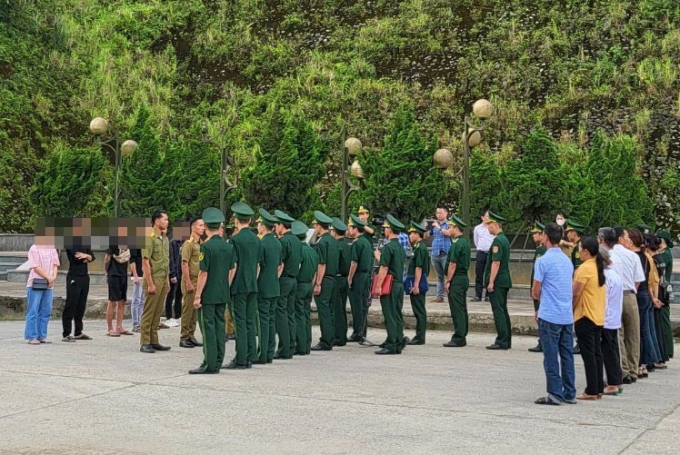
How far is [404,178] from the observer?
3139 cm

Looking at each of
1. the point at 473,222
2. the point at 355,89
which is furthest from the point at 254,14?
the point at 473,222

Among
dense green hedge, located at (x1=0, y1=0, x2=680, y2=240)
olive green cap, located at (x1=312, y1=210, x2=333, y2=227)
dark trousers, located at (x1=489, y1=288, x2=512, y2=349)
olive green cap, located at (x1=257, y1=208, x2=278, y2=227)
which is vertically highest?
dense green hedge, located at (x1=0, y1=0, x2=680, y2=240)

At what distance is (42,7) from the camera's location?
53.6m

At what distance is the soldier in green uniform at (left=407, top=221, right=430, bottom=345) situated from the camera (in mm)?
15789

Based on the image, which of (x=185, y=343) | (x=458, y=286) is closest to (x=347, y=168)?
(x=458, y=286)

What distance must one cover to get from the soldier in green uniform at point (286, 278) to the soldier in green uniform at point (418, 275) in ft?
6.87

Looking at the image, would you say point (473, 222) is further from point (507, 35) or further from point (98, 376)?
point (98, 376)

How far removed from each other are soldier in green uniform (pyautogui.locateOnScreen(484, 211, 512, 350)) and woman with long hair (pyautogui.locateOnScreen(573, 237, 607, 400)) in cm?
455

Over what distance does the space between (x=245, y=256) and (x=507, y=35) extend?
38.8 m

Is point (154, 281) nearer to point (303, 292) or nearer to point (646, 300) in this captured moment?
point (303, 292)

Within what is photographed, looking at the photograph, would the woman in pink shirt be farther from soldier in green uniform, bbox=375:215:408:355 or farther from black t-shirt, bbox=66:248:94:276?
soldier in green uniform, bbox=375:215:408:355

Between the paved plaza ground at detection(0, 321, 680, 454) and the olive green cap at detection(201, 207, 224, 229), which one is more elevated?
the olive green cap at detection(201, 207, 224, 229)

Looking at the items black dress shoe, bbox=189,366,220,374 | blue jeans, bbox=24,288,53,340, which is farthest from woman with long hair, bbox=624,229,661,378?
blue jeans, bbox=24,288,53,340

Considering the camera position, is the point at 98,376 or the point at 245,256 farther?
the point at 245,256
